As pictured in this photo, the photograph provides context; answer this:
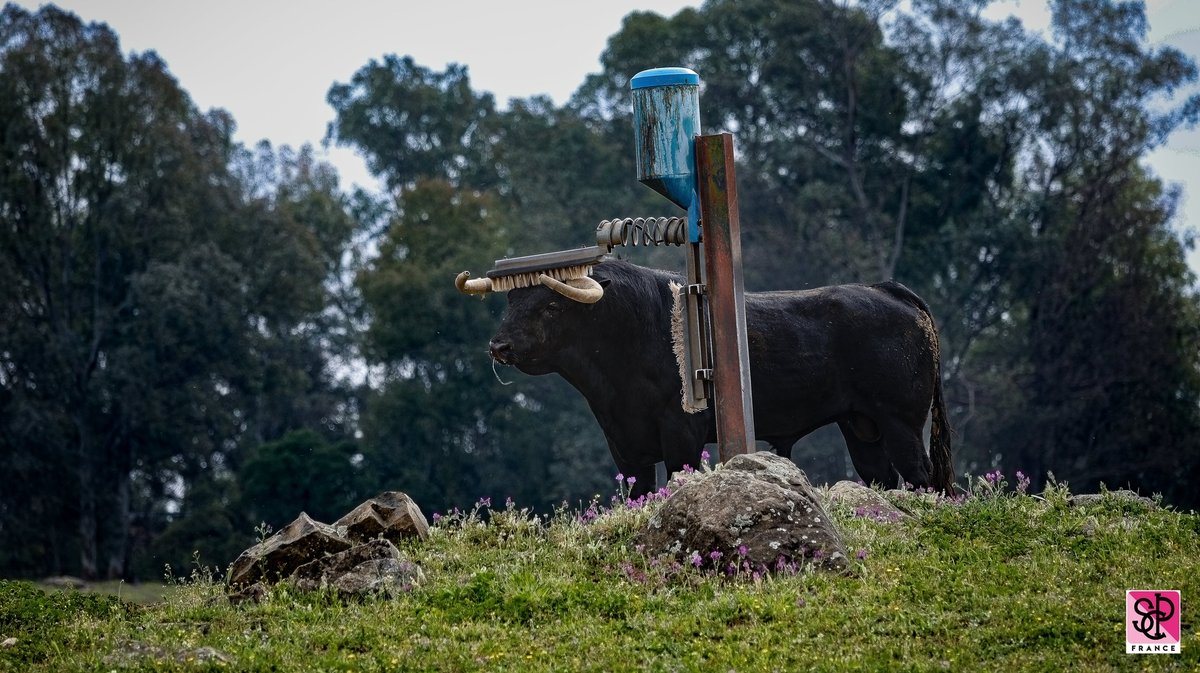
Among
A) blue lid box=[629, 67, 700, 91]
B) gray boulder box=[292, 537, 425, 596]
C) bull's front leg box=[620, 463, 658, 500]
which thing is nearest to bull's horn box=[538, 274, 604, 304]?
bull's front leg box=[620, 463, 658, 500]

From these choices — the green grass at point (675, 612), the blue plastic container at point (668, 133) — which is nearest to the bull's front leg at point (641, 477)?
the green grass at point (675, 612)

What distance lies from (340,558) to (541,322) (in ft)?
11.6

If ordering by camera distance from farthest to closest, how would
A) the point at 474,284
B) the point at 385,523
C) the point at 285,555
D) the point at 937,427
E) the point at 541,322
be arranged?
the point at 937,427 < the point at 541,322 < the point at 474,284 < the point at 385,523 < the point at 285,555

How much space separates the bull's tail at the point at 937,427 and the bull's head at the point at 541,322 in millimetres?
3054

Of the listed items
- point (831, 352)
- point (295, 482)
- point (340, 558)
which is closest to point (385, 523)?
point (340, 558)

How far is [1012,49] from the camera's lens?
47.7 meters

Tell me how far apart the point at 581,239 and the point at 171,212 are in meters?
12.0

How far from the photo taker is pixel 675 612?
37.1ft

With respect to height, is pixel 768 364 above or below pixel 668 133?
below

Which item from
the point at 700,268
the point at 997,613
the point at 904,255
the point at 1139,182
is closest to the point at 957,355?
the point at 904,255

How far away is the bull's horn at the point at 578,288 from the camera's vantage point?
48.8 feet

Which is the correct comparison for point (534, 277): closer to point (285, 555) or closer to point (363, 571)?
point (285, 555)

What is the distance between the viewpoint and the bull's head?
15072mm

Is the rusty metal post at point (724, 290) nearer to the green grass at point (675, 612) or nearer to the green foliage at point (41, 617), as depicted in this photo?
the green grass at point (675, 612)
